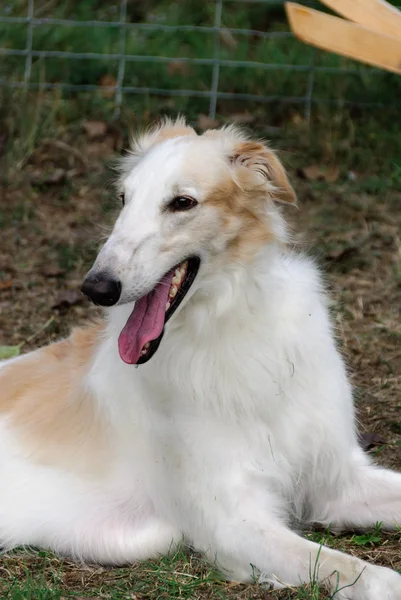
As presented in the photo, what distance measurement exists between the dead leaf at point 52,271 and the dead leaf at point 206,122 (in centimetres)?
171

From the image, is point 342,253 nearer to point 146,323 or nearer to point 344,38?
point 146,323

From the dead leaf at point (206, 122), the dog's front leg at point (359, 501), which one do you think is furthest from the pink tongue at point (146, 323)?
the dead leaf at point (206, 122)

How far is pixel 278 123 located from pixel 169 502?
15.0ft

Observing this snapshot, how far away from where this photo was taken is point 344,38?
2.88 m

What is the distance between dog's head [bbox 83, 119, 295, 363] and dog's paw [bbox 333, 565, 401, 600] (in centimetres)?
90

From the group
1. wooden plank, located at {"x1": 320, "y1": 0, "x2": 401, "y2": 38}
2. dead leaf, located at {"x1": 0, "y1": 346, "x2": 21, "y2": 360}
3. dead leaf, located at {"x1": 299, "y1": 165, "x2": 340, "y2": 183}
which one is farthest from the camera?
dead leaf, located at {"x1": 299, "y1": 165, "x2": 340, "y2": 183}

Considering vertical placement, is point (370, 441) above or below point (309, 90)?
below

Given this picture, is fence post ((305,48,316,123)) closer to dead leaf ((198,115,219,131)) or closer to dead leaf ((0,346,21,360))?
dead leaf ((198,115,219,131))

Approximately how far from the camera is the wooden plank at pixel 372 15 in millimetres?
3010

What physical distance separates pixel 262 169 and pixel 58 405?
3.76ft

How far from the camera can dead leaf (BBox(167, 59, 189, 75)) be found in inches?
304

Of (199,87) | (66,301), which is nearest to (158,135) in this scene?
(66,301)

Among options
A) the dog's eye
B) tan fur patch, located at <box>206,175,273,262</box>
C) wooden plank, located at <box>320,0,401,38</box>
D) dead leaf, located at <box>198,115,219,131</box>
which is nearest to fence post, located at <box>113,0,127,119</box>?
dead leaf, located at <box>198,115,219,131</box>

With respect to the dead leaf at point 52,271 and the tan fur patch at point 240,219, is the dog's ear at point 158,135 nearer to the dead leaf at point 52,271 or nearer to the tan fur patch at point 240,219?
the tan fur patch at point 240,219
